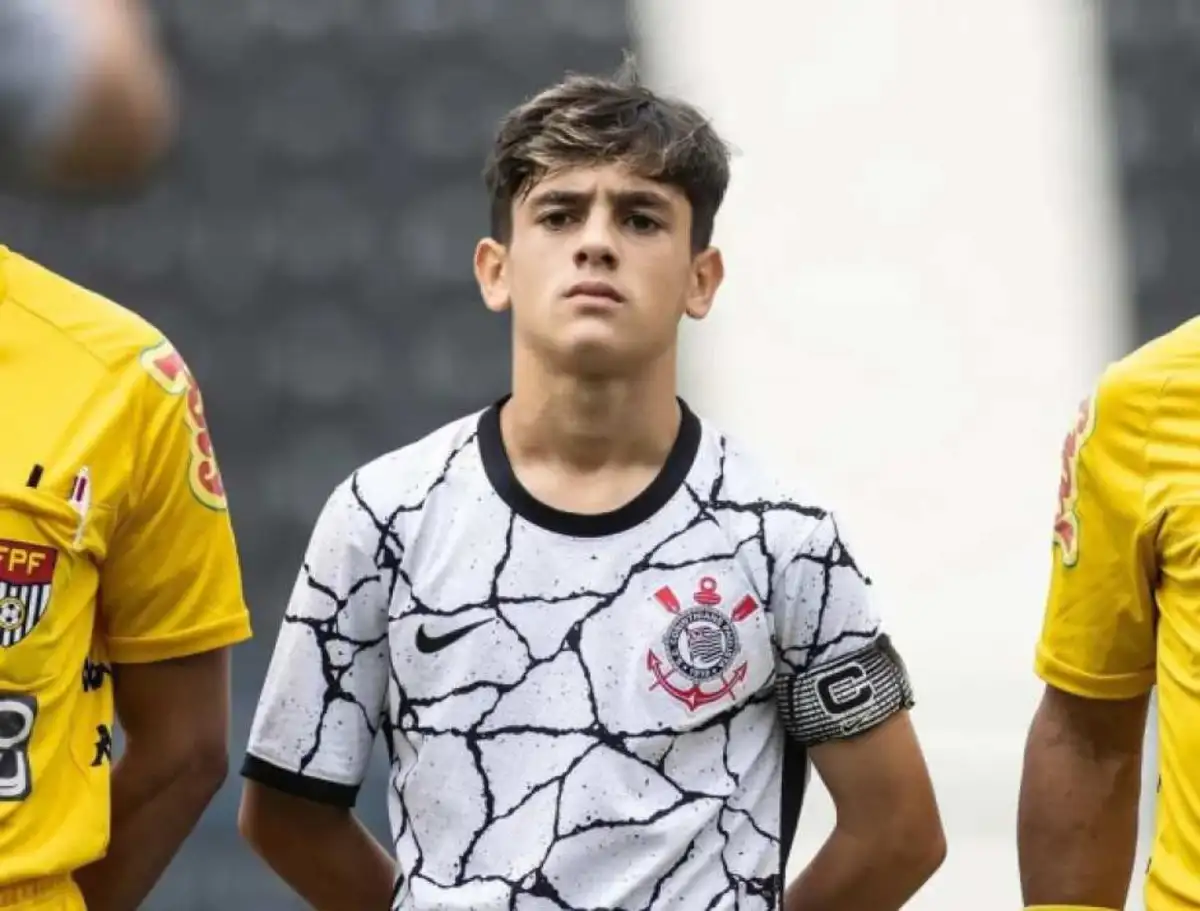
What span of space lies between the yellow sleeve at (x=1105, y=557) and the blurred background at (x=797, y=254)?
250 centimetres

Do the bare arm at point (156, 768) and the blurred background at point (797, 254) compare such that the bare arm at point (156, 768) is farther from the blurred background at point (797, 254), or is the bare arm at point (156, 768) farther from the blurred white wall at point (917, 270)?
the blurred white wall at point (917, 270)

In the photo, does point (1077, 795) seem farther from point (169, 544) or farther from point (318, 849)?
point (169, 544)

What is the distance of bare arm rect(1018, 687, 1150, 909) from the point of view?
8.99 feet

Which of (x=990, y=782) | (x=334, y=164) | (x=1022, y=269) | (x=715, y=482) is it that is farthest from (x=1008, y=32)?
(x=715, y=482)

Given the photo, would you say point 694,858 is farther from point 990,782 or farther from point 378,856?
point 990,782

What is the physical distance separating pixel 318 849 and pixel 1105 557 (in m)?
0.87

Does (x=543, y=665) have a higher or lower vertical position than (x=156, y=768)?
higher

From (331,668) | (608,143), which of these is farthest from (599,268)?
(331,668)

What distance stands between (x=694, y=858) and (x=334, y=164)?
380cm

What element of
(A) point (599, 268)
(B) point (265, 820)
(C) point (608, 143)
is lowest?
(B) point (265, 820)

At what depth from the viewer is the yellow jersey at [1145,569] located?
2527 mm

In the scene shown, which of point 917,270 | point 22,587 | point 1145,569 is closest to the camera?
point 22,587

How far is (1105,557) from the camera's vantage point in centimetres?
264

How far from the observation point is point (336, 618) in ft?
8.88
